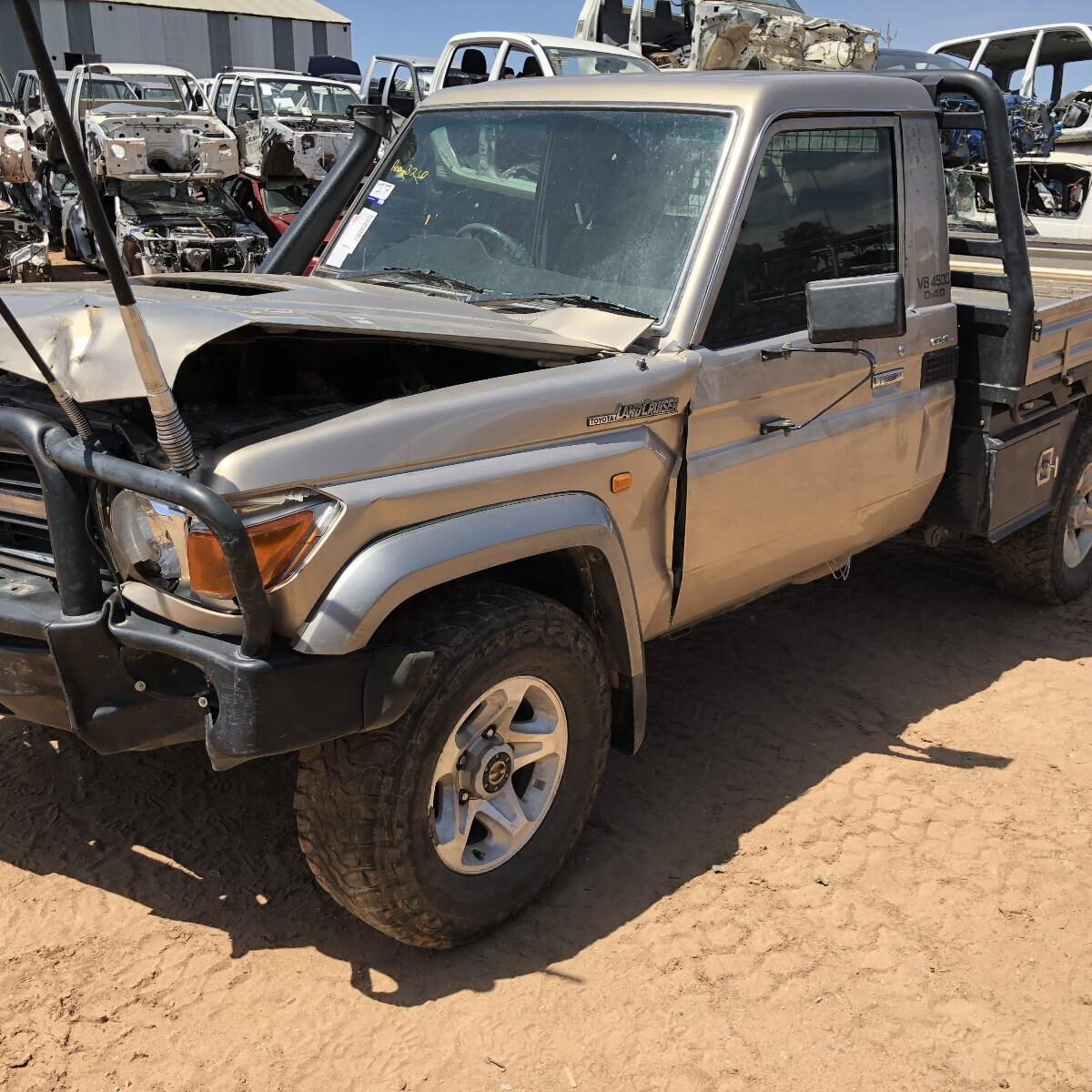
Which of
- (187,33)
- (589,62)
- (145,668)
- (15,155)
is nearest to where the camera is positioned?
(145,668)

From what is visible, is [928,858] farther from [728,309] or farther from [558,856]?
A: [728,309]

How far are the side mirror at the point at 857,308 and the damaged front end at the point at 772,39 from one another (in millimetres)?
9328

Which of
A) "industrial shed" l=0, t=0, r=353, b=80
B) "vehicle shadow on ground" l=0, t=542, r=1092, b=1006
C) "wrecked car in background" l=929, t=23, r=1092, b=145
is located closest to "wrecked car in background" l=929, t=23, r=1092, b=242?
"wrecked car in background" l=929, t=23, r=1092, b=145

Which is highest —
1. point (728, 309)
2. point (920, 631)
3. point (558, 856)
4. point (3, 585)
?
point (728, 309)

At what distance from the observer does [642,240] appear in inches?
133

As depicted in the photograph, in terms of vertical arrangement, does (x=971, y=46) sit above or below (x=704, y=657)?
above

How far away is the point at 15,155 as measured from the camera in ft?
46.2

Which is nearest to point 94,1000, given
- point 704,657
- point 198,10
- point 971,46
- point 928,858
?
point 928,858

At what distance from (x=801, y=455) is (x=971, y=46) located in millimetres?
10991

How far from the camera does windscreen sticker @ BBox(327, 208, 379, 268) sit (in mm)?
4117

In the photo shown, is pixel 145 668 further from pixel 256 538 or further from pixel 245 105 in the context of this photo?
pixel 245 105

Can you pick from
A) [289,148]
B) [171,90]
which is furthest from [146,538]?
[171,90]

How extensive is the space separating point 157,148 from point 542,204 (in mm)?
10938

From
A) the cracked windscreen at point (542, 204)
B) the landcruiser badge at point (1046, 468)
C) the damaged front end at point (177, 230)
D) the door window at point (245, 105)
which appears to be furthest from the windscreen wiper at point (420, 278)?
the door window at point (245, 105)
